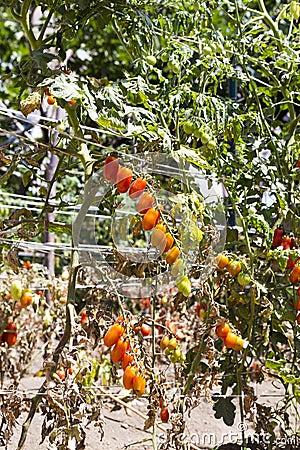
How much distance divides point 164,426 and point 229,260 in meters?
0.98

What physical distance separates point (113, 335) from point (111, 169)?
1.18 ft

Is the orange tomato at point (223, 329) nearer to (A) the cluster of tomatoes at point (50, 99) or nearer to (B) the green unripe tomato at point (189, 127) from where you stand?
(B) the green unripe tomato at point (189, 127)

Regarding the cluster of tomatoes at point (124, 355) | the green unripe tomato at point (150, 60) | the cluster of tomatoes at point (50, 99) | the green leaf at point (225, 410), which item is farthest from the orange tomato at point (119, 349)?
the green unripe tomato at point (150, 60)

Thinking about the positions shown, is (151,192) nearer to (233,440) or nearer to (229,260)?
(229,260)

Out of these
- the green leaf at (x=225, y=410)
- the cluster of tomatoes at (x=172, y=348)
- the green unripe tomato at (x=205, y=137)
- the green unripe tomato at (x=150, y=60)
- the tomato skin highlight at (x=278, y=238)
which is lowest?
the green leaf at (x=225, y=410)

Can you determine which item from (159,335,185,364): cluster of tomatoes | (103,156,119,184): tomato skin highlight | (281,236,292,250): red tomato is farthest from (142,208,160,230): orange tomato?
(281,236,292,250): red tomato

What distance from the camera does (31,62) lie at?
4.72ft

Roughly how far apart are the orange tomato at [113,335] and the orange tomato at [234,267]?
35 cm

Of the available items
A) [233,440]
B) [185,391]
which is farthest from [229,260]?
[233,440]

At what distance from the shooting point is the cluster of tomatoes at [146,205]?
1.39 m

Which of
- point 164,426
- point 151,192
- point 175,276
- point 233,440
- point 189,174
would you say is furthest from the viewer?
point 164,426

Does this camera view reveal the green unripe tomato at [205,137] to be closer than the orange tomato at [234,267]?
Yes

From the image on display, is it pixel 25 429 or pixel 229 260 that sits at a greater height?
pixel 229 260

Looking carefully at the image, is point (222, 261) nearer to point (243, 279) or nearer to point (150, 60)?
point (243, 279)
